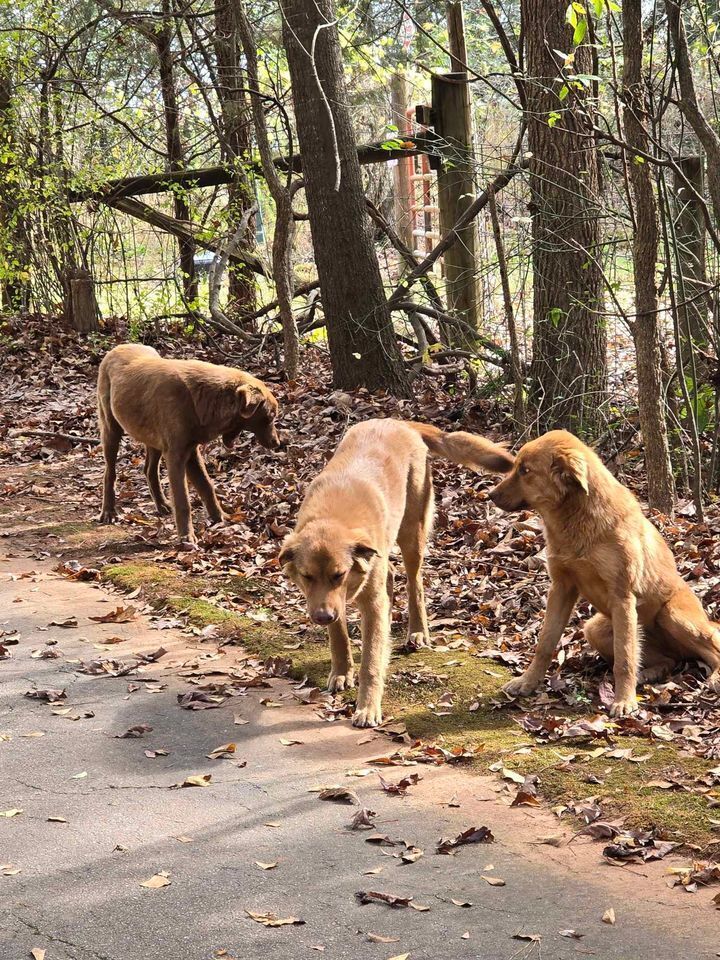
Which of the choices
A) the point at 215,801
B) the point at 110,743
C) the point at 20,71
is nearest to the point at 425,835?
the point at 215,801

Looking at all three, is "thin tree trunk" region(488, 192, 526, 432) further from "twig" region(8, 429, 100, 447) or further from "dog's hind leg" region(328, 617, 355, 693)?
"twig" region(8, 429, 100, 447)

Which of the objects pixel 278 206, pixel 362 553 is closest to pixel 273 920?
pixel 362 553

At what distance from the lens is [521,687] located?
6258 millimetres

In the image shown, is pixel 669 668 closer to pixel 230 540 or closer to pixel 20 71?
pixel 230 540

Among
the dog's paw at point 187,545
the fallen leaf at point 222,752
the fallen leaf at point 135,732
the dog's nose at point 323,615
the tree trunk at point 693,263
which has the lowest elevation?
the fallen leaf at point 222,752

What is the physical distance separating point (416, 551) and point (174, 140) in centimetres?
1243

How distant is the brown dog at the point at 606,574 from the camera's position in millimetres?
6016

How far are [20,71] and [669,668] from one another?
1512 centimetres

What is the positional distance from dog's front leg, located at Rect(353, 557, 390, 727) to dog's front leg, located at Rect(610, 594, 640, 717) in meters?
1.36

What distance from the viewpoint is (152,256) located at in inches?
719

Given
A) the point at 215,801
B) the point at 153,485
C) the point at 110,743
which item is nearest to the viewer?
Answer: the point at 215,801

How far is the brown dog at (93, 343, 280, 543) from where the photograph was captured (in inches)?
392


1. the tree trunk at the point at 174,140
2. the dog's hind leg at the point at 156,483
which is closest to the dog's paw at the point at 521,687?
the dog's hind leg at the point at 156,483

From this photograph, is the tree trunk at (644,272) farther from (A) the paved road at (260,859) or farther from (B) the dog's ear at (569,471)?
(A) the paved road at (260,859)
